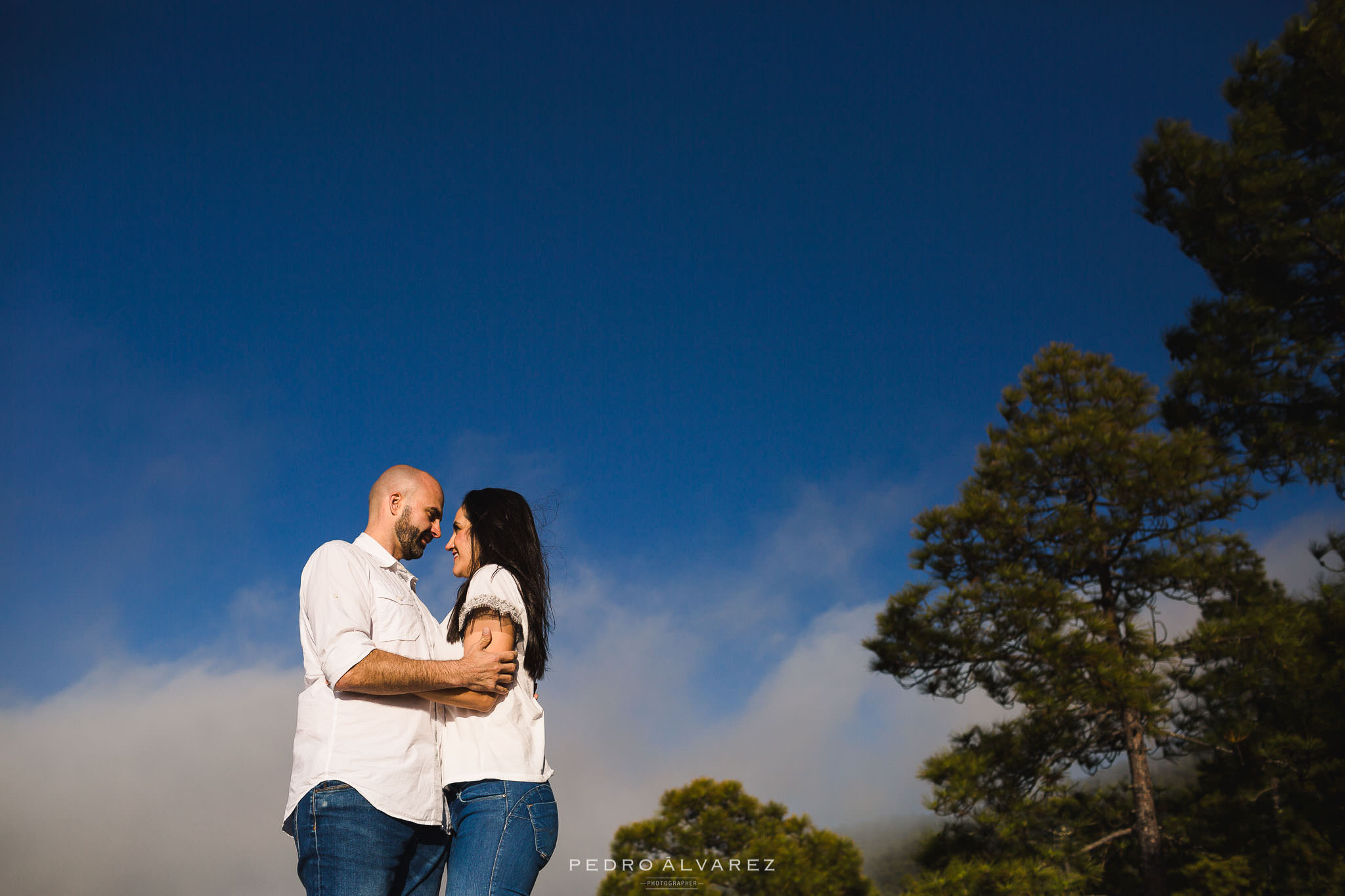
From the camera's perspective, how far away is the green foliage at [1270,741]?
21.8ft

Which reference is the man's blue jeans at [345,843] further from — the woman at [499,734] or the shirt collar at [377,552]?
the shirt collar at [377,552]

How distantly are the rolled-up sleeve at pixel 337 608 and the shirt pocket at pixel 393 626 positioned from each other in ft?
0.07

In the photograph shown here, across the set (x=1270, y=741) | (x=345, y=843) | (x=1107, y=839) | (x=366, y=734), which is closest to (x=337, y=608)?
(x=366, y=734)

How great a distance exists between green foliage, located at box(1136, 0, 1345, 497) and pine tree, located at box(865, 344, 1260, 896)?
2.15 ft

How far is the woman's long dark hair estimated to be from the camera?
2.13m

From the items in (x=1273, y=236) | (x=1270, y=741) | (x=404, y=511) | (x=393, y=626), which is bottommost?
(x=1270, y=741)

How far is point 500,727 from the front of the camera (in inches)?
76.6

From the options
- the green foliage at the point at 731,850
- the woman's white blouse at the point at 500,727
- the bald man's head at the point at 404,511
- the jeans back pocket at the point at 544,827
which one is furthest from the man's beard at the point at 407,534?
the green foliage at the point at 731,850

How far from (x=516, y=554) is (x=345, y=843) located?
0.80 metres

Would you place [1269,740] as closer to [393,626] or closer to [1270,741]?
[1270,741]

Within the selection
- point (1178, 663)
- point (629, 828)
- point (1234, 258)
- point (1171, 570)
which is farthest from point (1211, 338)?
point (629, 828)

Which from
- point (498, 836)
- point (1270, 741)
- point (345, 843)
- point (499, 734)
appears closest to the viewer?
point (345, 843)

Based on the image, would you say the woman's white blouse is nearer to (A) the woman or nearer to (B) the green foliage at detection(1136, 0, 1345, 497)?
(A) the woman

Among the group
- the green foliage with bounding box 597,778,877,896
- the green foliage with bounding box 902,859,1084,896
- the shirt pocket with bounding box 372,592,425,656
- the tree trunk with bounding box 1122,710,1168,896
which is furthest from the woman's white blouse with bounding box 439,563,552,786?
the green foliage with bounding box 597,778,877,896
